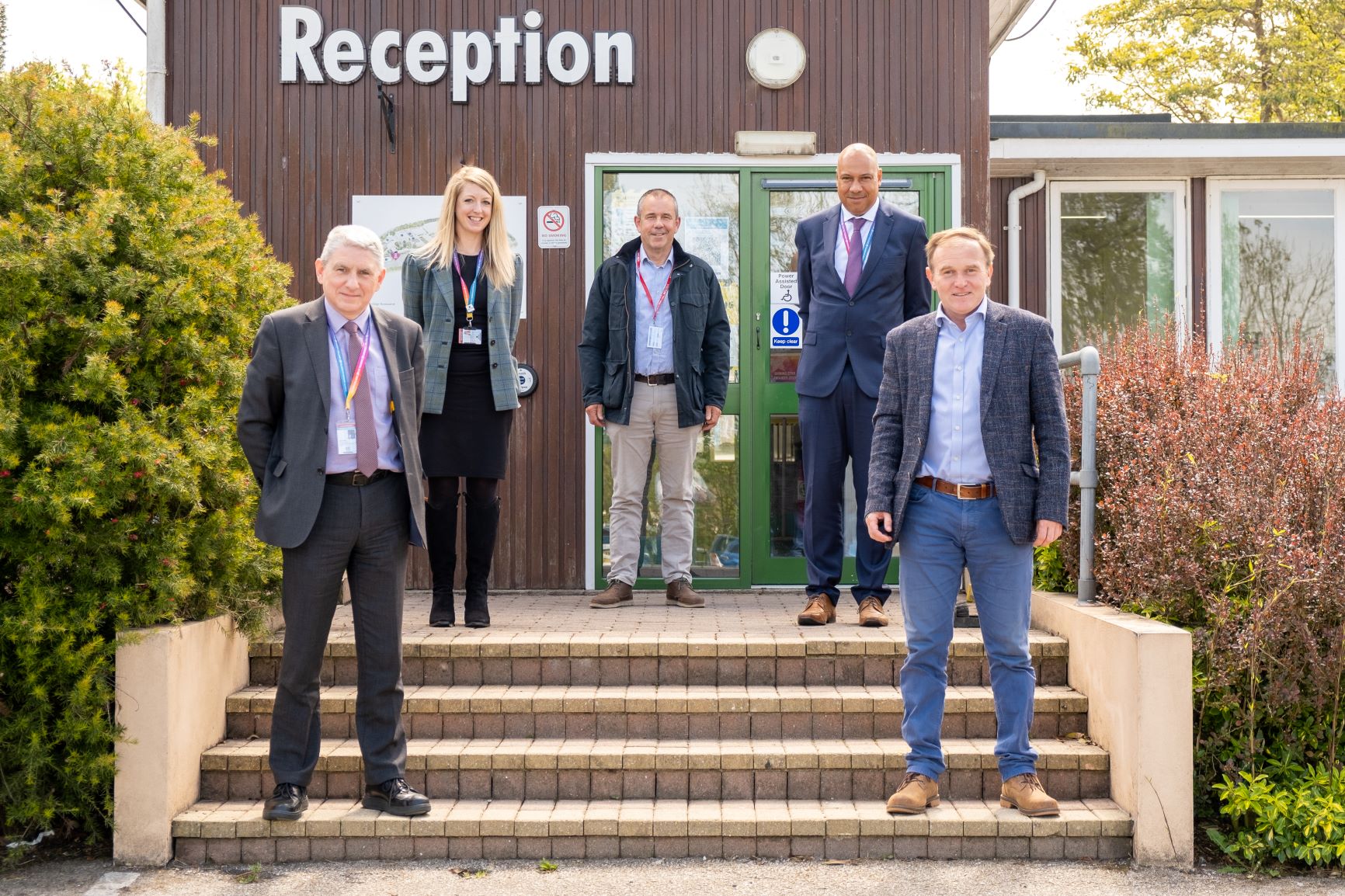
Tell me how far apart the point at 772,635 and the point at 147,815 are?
100 inches

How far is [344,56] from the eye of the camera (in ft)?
23.9

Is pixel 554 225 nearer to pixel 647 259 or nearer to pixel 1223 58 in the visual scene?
pixel 647 259

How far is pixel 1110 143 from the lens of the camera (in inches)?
341

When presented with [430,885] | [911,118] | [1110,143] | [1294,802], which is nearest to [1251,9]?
[1110,143]

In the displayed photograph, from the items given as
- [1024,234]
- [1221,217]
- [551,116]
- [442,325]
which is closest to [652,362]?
[442,325]

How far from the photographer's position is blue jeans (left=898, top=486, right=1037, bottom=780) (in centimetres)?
429

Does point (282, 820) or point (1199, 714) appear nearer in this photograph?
point (282, 820)

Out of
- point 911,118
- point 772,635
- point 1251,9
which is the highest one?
point 1251,9

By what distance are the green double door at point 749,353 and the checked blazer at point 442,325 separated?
5.47 ft

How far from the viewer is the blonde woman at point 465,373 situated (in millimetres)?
5594

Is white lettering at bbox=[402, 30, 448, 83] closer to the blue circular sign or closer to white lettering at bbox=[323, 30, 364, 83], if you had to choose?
white lettering at bbox=[323, 30, 364, 83]

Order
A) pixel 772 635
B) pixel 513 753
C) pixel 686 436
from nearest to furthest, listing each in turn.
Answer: pixel 513 753, pixel 772 635, pixel 686 436

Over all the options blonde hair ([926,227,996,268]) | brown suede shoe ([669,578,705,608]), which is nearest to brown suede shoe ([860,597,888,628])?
brown suede shoe ([669,578,705,608])

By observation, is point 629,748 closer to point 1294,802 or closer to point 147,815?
point 147,815
